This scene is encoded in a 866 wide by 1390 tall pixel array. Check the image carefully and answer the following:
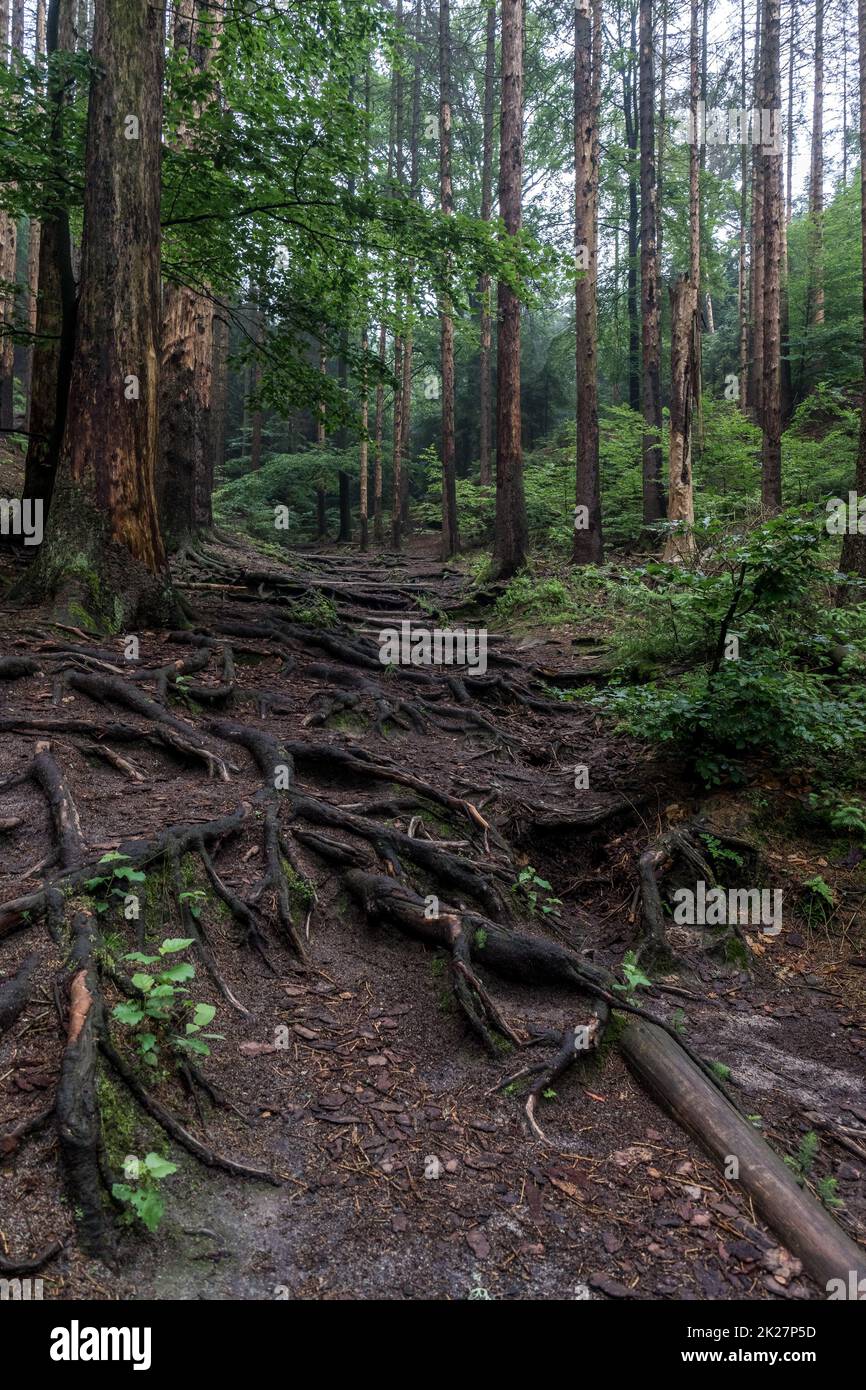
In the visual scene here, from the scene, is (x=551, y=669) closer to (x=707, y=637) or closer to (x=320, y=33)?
(x=707, y=637)

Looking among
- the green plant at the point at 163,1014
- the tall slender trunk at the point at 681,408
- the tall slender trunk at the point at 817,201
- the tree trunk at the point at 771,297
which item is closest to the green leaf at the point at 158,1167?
the green plant at the point at 163,1014

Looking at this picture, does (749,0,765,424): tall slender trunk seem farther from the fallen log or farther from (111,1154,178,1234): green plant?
(111,1154,178,1234): green plant

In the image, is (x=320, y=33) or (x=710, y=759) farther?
(x=320, y=33)

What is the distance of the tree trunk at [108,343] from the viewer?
7.03 meters

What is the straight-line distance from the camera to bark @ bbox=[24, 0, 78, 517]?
8.41 metres

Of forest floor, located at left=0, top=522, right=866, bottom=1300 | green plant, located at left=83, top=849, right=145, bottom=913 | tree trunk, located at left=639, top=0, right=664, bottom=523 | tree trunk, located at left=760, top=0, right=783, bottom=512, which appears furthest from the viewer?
tree trunk, located at left=639, top=0, right=664, bottom=523

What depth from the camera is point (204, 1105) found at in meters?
3.01

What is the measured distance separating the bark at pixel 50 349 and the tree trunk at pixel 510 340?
287 inches

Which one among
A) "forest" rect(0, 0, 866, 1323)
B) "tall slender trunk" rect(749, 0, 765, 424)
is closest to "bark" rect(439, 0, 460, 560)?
"forest" rect(0, 0, 866, 1323)

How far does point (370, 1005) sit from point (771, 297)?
17.4m

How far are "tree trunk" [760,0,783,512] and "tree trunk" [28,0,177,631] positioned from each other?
35.4 feet

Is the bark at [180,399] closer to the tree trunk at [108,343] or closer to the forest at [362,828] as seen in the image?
the forest at [362,828]
